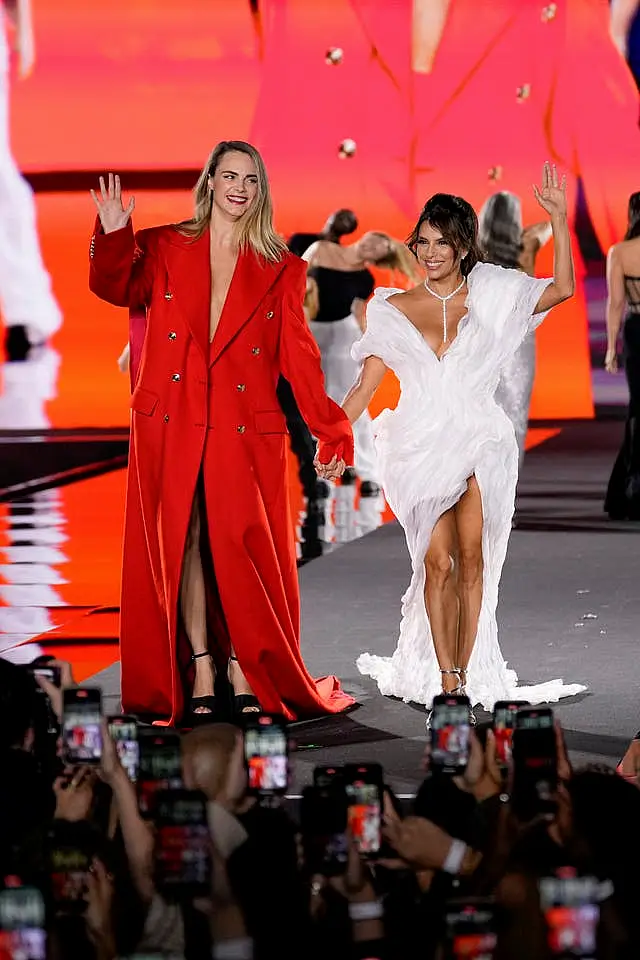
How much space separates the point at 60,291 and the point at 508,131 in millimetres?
4323

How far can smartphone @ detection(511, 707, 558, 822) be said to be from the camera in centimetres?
326

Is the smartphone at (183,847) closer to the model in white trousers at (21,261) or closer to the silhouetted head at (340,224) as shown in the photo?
the silhouetted head at (340,224)

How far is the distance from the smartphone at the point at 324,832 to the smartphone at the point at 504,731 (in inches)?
23.4

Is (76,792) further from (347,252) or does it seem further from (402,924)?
(347,252)

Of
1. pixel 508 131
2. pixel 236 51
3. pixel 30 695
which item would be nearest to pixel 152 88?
pixel 236 51

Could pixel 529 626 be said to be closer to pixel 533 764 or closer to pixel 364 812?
pixel 533 764

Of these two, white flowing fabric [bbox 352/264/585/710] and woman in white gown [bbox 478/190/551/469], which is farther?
woman in white gown [bbox 478/190/551/469]

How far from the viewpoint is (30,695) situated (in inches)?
147

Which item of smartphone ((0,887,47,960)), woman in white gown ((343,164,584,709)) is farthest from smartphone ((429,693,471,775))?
woman in white gown ((343,164,584,709))

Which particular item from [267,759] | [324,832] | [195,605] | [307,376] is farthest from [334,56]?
[324,832]

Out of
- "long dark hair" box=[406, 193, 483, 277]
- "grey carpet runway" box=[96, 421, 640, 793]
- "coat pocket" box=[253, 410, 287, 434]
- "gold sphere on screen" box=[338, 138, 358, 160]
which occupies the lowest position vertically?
"grey carpet runway" box=[96, 421, 640, 793]

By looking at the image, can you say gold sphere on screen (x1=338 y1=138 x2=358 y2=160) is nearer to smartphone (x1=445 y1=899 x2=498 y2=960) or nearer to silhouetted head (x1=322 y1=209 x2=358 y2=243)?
silhouetted head (x1=322 y1=209 x2=358 y2=243)

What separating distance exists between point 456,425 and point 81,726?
2.28m

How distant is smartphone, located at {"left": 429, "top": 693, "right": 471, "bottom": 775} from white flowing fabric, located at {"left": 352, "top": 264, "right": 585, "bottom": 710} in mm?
1963
